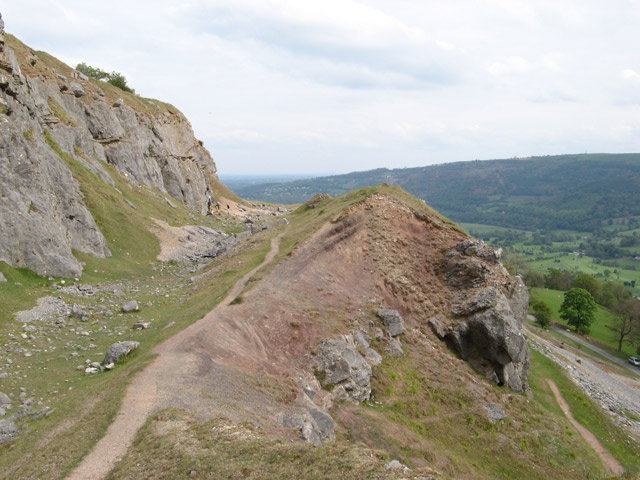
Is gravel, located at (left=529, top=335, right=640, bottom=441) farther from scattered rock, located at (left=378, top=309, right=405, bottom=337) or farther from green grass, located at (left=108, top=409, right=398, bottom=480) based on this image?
green grass, located at (left=108, top=409, right=398, bottom=480)

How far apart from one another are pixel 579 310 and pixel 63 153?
101m

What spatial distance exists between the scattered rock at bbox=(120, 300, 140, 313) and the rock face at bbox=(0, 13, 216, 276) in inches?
272

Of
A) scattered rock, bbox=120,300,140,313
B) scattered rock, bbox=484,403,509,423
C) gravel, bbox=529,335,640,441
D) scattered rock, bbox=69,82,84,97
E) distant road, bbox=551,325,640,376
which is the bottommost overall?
distant road, bbox=551,325,640,376

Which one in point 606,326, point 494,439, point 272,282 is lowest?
point 606,326

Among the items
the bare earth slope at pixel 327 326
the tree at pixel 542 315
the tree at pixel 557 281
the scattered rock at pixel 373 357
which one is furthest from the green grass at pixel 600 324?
the scattered rock at pixel 373 357

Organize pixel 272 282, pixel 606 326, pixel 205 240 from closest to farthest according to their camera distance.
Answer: pixel 272 282 < pixel 205 240 < pixel 606 326

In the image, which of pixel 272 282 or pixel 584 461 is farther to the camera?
pixel 272 282

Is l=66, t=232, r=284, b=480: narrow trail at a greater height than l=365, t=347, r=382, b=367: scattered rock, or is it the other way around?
l=66, t=232, r=284, b=480: narrow trail

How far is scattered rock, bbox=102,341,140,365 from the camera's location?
2352cm

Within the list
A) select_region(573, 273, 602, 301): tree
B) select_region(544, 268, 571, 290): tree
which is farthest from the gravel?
select_region(544, 268, 571, 290): tree

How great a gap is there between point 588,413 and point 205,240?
52.3m

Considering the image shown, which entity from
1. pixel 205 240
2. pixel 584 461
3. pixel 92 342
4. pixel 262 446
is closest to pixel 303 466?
pixel 262 446

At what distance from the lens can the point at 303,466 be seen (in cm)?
1290

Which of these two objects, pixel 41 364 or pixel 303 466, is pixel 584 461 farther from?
pixel 41 364
